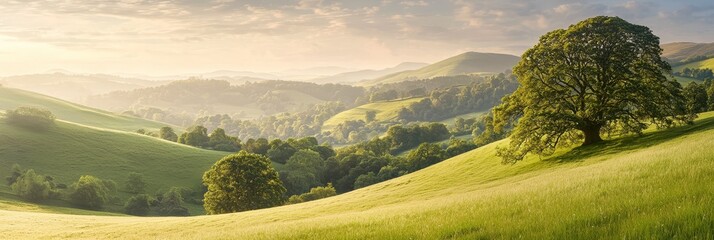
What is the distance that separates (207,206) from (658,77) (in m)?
63.9

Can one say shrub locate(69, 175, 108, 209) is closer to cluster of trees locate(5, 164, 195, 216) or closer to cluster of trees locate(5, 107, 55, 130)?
cluster of trees locate(5, 164, 195, 216)

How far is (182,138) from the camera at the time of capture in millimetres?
177750

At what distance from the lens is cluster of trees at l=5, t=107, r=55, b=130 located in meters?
136

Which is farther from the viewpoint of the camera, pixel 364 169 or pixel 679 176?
pixel 364 169

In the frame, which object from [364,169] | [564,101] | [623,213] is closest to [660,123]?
[564,101]

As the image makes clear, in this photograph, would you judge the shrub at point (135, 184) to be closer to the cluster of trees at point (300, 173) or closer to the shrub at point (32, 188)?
the shrub at point (32, 188)

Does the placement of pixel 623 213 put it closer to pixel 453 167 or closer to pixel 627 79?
pixel 627 79

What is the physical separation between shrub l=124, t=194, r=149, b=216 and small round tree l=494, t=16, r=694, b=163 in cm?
8956

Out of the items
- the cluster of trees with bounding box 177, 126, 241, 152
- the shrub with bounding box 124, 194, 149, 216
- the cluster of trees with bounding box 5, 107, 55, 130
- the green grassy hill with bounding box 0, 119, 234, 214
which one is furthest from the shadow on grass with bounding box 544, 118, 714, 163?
the cluster of trees with bounding box 5, 107, 55, 130

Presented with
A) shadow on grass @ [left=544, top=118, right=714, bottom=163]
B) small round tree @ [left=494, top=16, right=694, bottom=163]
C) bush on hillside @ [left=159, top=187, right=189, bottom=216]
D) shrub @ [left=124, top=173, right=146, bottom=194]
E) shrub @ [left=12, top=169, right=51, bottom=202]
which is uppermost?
small round tree @ [left=494, top=16, right=694, bottom=163]

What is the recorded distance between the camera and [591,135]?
135 feet

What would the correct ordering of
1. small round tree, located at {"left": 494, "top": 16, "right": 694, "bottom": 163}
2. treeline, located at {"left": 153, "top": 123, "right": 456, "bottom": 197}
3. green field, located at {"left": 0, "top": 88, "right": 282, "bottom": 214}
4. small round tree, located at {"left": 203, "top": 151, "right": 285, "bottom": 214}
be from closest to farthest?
small round tree, located at {"left": 494, "top": 16, "right": 694, "bottom": 163} → small round tree, located at {"left": 203, "top": 151, "right": 285, "bottom": 214} → green field, located at {"left": 0, "top": 88, "right": 282, "bottom": 214} → treeline, located at {"left": 153, "top": 123, "right": 456, "bottom": 197}

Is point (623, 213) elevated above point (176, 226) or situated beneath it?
elevated above

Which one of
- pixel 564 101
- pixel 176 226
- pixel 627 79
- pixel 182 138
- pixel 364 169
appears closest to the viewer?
pixel 176 226
